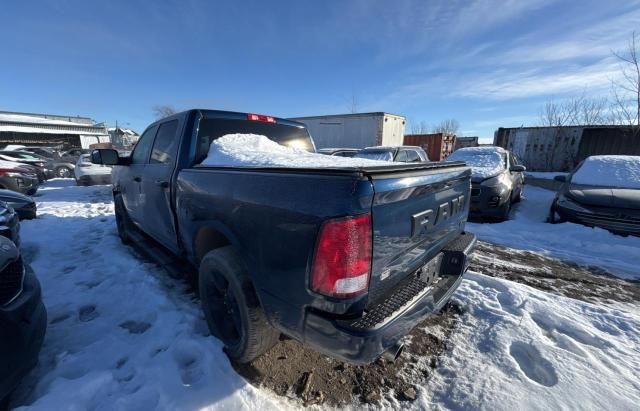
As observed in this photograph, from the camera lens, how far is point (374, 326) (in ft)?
4.73

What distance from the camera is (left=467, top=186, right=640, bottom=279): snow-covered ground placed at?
425 cm

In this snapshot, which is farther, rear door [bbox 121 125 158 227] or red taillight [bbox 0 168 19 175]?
red taillight [bbox 0 168 19 175]

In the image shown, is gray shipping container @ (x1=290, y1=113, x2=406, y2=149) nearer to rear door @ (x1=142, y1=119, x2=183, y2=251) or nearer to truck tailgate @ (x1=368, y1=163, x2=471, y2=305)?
rear door @ (x1=142, y1=119, x2=183, y2=251)

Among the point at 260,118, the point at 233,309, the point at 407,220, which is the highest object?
the point at 260,118

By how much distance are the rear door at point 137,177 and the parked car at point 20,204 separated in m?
3.05

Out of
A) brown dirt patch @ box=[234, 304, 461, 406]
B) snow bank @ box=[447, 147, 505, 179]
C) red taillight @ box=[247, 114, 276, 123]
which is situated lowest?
brown dirt patch @ box=[234, 304, 461, 406]

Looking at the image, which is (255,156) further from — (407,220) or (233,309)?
(407,220)

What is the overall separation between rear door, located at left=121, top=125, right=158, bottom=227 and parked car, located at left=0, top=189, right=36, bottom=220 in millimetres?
3053

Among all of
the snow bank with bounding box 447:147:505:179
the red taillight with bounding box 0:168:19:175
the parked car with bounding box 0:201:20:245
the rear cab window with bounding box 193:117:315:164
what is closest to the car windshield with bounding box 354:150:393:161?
the snow bank with bounding box 447:147:505:179

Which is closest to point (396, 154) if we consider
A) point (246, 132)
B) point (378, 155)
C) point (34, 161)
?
point (378, 155)

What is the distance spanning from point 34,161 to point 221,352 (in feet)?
55.9

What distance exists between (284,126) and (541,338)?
11.0 feet

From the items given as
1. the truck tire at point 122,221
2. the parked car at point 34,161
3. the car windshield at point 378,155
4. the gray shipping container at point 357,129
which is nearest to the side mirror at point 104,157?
the truck tire at point 122,221

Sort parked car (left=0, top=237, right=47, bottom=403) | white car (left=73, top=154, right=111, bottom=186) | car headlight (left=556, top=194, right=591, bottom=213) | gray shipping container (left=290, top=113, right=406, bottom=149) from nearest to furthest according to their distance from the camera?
parked car (left=0, top=237, right=47, bottom=403) → car headlight (left=556, top=194, right=591, bottom=213) → white car (left=73, top=154, right=111, bottom=186) → gray shipping container (left=290, top=113, right=406, bottom=149)
